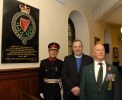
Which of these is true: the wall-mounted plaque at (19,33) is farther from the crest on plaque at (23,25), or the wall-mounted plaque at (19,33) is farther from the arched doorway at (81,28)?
the arched doorway at (81,28)

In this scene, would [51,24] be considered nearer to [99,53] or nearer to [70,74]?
[70,74]

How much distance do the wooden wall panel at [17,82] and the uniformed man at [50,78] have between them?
0.14 metres

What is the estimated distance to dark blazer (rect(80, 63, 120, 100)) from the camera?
165cm

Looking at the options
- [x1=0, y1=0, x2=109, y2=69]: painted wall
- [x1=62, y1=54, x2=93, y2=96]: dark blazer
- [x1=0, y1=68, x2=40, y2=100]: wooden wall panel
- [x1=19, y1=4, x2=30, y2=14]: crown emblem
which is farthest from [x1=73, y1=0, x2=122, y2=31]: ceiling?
[x1=0, y1=68, x2=40, y2=100]: wooden wall panel

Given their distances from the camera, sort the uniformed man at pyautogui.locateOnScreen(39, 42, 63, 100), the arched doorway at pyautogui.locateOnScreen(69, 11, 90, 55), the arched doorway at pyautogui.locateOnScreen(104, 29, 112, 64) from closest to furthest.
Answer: the uniformed man at pyautogui.locateOnScreen(39, 42, 63, 100)
the arched doorway at pyautogui.locateOnScreen(69, 11, 90, 55)
the arched doorway at pyautogui.locateOnScreen(104, 29, 112, 64)

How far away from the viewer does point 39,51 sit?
2320 mm

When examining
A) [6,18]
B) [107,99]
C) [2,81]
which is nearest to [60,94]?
[107,99]

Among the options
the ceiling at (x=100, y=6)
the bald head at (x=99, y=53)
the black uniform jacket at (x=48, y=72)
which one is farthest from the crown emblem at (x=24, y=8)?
the ceiling at (x=100, y=6)

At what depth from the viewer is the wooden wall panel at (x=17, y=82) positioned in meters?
1.74

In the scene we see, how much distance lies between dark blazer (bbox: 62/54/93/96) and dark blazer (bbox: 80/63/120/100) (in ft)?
0.95

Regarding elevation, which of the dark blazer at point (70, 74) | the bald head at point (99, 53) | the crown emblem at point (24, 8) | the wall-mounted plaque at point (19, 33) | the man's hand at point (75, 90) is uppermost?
the crown emblem at point (24, 8)

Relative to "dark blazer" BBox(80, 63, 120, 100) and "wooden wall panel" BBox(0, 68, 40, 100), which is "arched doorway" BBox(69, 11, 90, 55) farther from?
"dark blazer" BBox(80, 63, 120, 100)

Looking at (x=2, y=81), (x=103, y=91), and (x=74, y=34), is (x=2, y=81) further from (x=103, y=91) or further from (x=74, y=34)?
(x=74, y=34)

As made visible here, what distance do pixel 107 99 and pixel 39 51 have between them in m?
Result: 1.29
